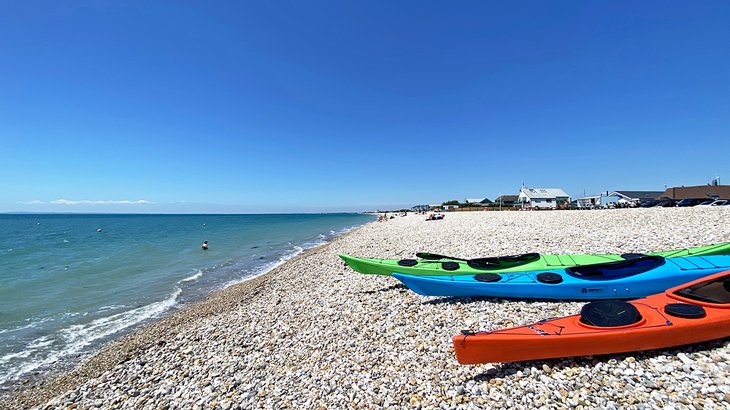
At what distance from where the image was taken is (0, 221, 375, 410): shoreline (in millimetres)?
6152

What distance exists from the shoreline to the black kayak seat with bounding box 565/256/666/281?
33.6 ft

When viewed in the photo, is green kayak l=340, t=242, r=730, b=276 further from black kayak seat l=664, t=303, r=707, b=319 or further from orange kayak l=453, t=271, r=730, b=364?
orange kayak l=453, t=271, r=730, b=364

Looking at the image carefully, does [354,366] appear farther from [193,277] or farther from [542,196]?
[542,196]

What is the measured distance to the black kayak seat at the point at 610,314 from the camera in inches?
161

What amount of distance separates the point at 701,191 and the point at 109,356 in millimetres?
71064

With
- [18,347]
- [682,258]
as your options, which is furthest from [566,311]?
[18,347]

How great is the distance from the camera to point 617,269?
6719 mm

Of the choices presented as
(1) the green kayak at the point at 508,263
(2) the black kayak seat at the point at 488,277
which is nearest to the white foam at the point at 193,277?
(1) the green kayak at the point at 508,263

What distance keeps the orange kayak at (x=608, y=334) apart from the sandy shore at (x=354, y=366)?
0.20m

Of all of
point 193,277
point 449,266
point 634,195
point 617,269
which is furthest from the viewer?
point 634,195

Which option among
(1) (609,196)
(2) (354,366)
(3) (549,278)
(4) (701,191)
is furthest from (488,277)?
(1) (609,196)

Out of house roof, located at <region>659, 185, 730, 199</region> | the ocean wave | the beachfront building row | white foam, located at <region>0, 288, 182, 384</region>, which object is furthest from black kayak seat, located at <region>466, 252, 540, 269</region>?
house roof, located at <region>659, 185, 730, 199</region>

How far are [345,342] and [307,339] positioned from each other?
103cm

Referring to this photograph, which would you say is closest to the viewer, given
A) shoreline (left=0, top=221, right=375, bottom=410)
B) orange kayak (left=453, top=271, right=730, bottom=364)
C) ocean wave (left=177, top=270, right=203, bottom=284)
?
orange kayak (left=453, top=271, right=730, bottom=364)
